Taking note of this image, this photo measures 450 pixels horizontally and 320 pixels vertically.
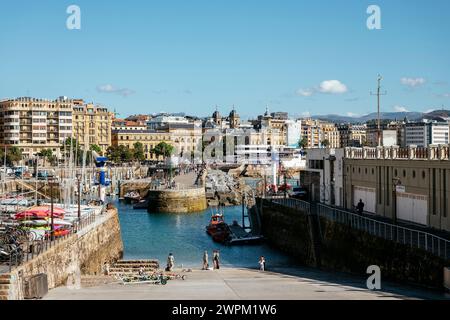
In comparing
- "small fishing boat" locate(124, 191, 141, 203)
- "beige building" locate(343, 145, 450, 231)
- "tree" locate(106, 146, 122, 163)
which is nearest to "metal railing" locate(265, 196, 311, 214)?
"beige building" locate(343, 145, 450, 231)

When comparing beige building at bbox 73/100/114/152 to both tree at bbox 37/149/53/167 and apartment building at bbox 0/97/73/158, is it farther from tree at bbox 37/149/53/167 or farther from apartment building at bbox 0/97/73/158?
tree at bbox 37/149/53/167

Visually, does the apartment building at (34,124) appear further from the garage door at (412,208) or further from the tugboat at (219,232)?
the garage door at (412,208)

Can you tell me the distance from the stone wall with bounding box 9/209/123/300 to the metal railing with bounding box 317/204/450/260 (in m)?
13.4

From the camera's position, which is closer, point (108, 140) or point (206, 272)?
point (206, 272)

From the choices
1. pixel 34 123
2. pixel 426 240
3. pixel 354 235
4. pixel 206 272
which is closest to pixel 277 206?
pixel 354 235

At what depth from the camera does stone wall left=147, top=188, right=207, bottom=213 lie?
88750 mm

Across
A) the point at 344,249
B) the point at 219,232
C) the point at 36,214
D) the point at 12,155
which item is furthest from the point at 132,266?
the point at 12,155

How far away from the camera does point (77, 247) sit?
35688 mm

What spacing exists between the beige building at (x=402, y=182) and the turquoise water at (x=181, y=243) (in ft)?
21.6

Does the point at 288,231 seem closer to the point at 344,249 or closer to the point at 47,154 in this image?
the point at 344,249

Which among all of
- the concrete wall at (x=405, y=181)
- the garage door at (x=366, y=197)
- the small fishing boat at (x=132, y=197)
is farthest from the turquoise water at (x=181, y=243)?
the small fishing boat at (x=132, y=197)
